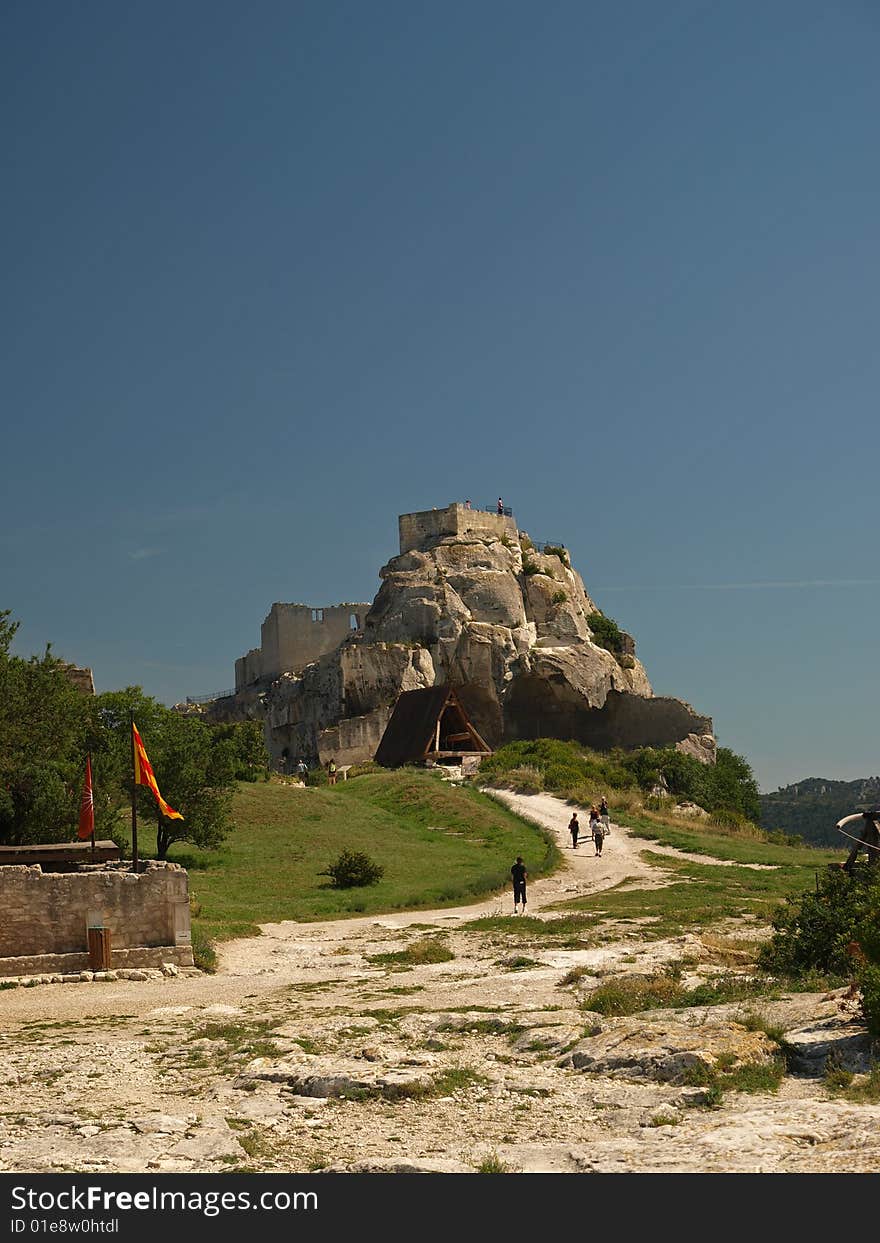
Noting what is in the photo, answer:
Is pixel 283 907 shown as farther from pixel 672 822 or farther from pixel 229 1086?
pixel 672 822

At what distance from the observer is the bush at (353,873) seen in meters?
27.5

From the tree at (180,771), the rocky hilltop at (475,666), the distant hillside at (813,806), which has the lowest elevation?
the distant hillside at (813,806)

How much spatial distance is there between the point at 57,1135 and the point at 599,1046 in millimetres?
4433

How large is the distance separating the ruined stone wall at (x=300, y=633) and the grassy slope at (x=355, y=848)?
1221 inches

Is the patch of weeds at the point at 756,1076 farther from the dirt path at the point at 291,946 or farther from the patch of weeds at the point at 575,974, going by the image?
the dirt path at the point at 291,946

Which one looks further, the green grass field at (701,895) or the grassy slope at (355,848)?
the grassy slope at (355,848)

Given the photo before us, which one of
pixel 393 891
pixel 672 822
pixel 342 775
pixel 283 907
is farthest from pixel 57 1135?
pixel 342 775

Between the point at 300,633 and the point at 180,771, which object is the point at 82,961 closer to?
the point at 180,771

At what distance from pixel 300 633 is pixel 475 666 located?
18.2m

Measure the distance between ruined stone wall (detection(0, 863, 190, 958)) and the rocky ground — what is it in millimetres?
1323

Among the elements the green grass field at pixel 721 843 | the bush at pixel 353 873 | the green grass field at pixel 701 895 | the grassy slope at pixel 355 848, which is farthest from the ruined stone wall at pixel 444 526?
the bush at pixel 353 873

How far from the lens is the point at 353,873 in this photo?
90.5 feet

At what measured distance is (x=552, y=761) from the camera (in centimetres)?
5400

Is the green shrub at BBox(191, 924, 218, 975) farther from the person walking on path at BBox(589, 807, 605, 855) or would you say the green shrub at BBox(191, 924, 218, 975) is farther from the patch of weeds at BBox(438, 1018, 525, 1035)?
the person walking on path at BBox(589, 807, 605, 855)
